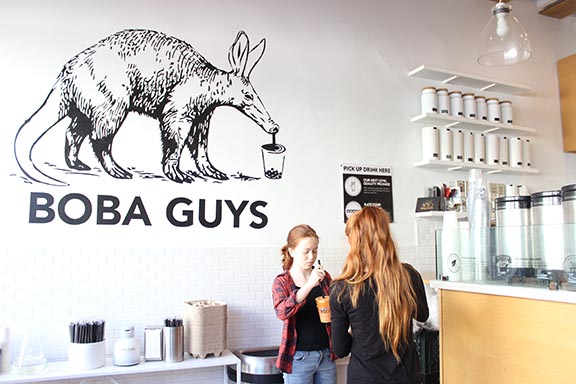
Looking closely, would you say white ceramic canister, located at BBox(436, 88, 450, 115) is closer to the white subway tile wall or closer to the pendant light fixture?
the pendant light fixture

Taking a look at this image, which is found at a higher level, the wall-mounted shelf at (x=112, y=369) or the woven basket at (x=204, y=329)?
the woven basket at (x=204, y=329)

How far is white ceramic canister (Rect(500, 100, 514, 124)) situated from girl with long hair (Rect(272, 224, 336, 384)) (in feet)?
9.13

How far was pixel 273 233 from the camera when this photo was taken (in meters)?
3.79

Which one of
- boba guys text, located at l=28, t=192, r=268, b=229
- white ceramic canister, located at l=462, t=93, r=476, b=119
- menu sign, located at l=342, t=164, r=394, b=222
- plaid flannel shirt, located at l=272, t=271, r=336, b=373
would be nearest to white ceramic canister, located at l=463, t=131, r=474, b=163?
white ceramic canister, located at l=462, t=93, r=476, b=119

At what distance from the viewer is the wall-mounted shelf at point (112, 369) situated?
2.74m

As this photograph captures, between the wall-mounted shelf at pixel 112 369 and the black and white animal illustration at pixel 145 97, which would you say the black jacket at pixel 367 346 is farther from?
the black and white animal illustration at pixel 145 97

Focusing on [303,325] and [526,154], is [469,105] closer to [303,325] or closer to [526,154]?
[526,154]

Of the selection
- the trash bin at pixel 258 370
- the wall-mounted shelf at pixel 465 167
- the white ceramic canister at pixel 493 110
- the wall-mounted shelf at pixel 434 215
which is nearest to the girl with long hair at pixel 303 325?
the trash bin at pixel 258 370

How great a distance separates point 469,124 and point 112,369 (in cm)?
348

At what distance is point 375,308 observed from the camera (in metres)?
2.10

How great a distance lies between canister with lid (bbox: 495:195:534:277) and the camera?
7.26 ft

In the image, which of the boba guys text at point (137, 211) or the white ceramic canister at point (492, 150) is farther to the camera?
the white ceramic canister at point (492, 150)

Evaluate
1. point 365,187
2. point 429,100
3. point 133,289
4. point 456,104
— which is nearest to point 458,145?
point 456,104

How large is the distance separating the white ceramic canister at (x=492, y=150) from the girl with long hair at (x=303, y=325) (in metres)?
2.44
